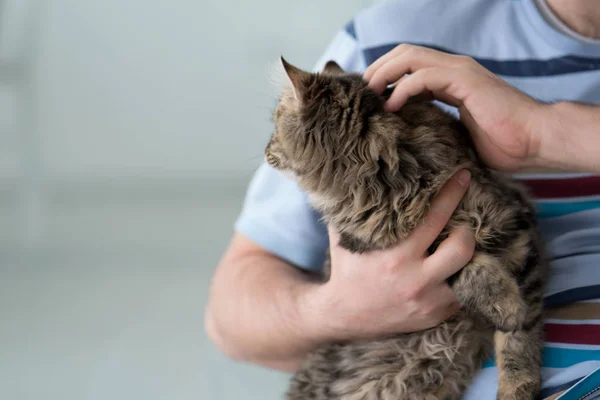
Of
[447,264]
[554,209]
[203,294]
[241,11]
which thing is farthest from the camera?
[241,11]

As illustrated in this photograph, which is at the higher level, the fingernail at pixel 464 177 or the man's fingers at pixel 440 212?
the fingernail at pixel 464 177

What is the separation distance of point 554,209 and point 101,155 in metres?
2.39

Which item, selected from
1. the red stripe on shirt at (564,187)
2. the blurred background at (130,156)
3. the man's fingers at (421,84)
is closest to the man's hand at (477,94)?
the man's fingers at (421,84)

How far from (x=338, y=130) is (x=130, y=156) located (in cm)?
226

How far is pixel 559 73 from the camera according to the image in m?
1.21

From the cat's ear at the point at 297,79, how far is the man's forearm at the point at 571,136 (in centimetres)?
39

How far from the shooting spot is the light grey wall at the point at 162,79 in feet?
9.53

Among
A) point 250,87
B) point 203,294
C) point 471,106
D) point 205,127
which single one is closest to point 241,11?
point 250,87

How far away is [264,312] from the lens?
131cm

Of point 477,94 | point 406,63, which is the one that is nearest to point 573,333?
point 477,94

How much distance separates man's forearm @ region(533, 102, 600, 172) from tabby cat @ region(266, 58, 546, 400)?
11cm

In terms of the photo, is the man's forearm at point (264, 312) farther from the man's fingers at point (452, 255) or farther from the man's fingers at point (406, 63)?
the man's fingers at point (406, 63)

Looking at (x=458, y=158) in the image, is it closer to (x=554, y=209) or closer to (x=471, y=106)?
(x=471, y=106)

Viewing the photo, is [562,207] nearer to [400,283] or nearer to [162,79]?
[400,283]
